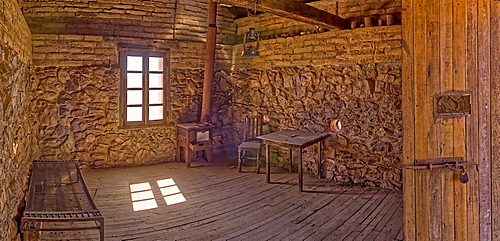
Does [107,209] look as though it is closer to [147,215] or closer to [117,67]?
[147,215]

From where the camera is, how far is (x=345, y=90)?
554 cm

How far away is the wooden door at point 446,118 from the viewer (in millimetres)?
2719

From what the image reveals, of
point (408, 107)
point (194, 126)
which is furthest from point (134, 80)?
point (408, 107)

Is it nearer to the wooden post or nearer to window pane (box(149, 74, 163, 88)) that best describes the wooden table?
the wooden post

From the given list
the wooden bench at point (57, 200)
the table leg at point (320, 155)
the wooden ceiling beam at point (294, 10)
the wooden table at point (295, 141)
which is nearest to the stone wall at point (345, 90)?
the table leg at point (320, 155)

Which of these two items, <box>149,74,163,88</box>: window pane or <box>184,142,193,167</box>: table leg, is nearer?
<box>184,142,193,167</box>: table leg

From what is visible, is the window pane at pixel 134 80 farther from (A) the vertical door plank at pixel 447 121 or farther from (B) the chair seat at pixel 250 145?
(A) the vertical door plank at pixel 447 121

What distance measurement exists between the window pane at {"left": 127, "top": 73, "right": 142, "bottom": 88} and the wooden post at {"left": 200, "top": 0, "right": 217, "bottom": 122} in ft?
4.19

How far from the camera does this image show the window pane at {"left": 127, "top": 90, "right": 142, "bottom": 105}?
6668 millimetres

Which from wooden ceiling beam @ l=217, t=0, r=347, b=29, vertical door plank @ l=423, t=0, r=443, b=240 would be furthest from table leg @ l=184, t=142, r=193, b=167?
vertical door plank @ l=423, t=0, r=443, b=240

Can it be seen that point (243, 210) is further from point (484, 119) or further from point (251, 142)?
point (484, 119)

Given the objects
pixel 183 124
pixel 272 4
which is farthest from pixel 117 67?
pixel 272 4

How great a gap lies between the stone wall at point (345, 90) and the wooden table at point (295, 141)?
0.20m

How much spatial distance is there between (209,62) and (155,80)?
1153mm
